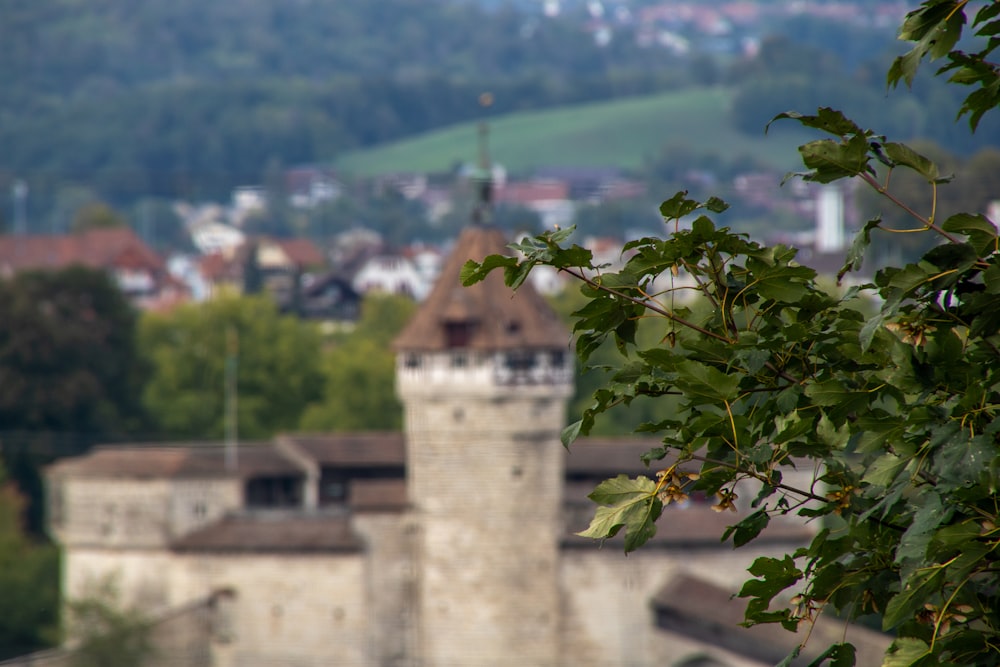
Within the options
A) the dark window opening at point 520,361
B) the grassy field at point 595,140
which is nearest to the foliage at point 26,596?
the dark window opening at point 520,361

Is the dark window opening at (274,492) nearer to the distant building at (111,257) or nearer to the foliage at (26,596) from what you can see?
the foliage at (26,596)

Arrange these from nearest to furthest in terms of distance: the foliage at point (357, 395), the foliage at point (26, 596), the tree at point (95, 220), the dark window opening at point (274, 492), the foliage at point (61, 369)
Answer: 1. the dark window opening at point (274, 492)
2. the foliage at point (26, 596)
3. the foliage at point (61, 369)
4. the foliage at point (357, 395)
5. the tree at point (95, 220)

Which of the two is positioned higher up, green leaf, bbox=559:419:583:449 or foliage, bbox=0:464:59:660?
green leaf, bbox=559:419:583:449

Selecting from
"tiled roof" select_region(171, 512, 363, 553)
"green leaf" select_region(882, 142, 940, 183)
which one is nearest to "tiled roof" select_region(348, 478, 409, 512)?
"tiled roof" select_region(171, 512, 363, 553)

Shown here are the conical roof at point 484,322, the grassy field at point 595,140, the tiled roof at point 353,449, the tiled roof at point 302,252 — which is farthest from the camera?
the grassy field at point 595,140

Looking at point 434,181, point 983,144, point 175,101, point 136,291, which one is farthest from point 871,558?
point 175,101

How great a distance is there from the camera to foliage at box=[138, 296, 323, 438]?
192 feet

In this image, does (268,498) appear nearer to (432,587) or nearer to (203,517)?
(203,517)

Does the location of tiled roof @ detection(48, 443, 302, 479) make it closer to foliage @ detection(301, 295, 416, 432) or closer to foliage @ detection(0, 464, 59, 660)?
foliage @ detection(0, 464, 59, 660)

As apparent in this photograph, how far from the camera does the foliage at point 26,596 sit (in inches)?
1601

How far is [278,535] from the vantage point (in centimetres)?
3375

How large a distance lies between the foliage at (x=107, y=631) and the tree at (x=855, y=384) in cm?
2715

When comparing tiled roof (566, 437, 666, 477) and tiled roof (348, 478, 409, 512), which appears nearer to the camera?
tiled roof (348, 478, 409, 512)

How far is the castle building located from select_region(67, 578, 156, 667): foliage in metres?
0.32
